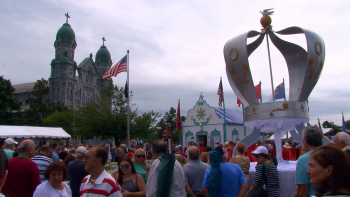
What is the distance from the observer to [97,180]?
2961 millimetres

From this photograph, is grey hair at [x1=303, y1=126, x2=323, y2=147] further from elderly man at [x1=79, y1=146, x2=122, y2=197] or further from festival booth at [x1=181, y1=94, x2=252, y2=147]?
festival booth at [x1=181, y1=94, x2=252, y2=147]

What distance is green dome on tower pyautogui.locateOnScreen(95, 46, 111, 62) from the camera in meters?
85.1

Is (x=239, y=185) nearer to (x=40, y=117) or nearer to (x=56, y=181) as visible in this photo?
(x=56, y=181)

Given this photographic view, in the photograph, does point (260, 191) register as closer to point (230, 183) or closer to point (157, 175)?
point (230, 183)

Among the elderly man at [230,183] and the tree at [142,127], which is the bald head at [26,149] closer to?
the elderly man at [230,183]

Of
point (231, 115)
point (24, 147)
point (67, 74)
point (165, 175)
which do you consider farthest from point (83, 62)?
point (165, 175)

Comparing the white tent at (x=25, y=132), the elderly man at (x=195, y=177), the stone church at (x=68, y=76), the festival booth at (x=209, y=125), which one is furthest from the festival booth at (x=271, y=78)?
the stone church at (x=68, y=76)

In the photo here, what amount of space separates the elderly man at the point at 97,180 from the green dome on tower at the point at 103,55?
280 ft

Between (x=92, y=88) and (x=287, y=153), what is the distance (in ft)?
248

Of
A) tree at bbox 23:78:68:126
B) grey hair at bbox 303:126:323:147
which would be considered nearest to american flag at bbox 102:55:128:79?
grey hair at bbox 303:126:323:147

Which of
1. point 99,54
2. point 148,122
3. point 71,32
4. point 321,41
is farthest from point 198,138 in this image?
point 99,54

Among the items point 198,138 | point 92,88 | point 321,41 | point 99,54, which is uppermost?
point 99,54

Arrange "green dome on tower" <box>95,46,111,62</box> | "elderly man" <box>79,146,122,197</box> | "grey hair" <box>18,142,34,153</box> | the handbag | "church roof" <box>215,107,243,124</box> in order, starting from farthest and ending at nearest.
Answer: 1. "green dome on tower" <box>95,46,111,62</box>
2. "church roof" <box>215,107,243,124</box>
3. "grey hair" <box>18,142,34,153</box>
4. the handbag
5. "elderly man" <box>79,146,122,197</box>

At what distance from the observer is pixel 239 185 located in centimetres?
449
